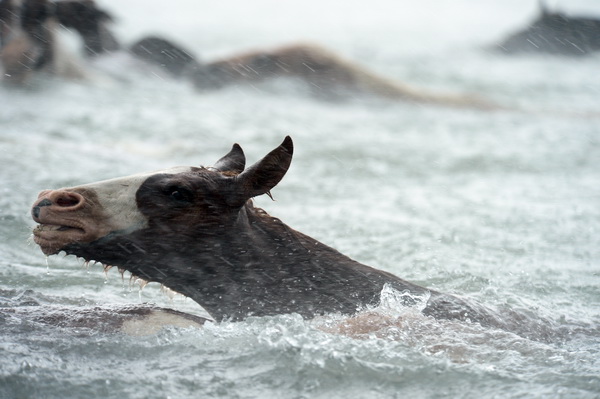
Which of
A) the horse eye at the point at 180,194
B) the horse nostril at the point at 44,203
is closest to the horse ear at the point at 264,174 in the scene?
the horse eye at the point at 180,194

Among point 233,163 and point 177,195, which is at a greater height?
point 233,163

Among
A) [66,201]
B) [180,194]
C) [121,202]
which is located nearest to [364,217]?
[180,194]

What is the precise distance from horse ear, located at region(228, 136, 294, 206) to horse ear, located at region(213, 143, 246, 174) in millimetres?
348

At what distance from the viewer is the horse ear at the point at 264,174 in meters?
4.12

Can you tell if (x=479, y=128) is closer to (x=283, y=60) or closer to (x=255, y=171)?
(x=283, y=60)

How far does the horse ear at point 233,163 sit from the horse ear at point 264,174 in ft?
1.14

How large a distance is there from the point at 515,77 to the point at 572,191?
347 inches

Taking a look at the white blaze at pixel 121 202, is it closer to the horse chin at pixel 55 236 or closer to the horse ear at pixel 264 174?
the horse chin at pixel 55 236

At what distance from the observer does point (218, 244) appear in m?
4.42

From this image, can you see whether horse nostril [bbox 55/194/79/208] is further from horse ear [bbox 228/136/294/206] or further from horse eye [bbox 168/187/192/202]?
horse ear [bbox 228/136/294/206]

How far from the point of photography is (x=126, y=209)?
423cm

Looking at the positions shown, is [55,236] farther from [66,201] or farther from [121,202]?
[121,202]

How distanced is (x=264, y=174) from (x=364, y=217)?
4154 millimetres

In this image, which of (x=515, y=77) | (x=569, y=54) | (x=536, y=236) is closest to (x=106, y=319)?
(x=536, y=236)
